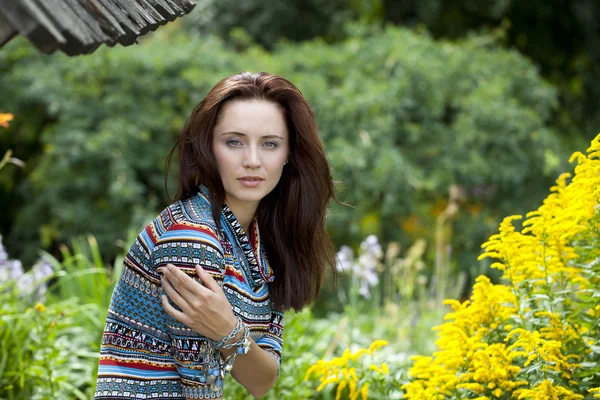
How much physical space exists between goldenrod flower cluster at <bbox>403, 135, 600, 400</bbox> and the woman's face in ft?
2.78

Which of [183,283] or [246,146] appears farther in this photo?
[246,146]

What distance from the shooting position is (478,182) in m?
5.77

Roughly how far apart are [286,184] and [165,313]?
0.55 m

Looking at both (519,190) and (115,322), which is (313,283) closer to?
(115,322)

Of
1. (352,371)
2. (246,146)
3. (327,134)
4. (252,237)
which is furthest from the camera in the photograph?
(327,134)

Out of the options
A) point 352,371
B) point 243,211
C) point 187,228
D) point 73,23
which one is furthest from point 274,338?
point 73,23

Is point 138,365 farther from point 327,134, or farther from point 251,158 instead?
point 327,134

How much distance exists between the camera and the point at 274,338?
2258 millimetres

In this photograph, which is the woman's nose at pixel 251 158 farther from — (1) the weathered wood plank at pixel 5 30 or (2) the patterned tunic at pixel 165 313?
(1) the weathered wood plank at pixel 5 30

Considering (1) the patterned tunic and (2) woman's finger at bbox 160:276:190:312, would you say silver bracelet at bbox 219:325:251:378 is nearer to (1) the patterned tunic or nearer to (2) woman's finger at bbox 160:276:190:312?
(1) the patterned tunic

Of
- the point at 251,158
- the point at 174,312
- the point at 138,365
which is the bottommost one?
the point at 138,365

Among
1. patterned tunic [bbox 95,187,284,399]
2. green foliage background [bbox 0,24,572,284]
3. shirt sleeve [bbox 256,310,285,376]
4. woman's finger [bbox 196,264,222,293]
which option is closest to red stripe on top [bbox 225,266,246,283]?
patterned tunic [bbox 95,187,284,399]

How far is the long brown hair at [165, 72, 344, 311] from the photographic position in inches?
83.5

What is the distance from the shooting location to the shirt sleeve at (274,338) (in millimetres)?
2219
